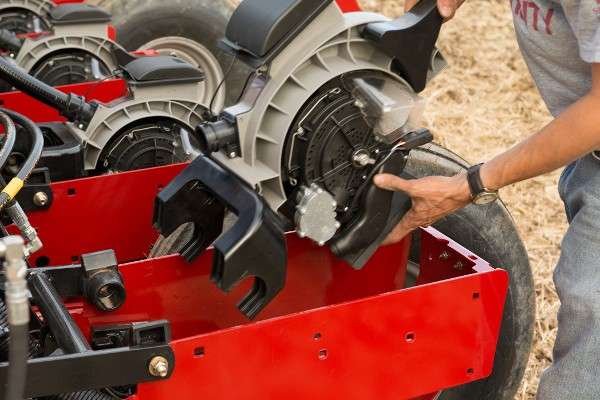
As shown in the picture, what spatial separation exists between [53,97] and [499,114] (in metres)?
3.13

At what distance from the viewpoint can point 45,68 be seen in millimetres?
3625

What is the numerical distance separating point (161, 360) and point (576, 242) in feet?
3.01

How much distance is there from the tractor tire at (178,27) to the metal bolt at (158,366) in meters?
2.46

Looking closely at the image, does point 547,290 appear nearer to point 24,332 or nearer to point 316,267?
point 316,267

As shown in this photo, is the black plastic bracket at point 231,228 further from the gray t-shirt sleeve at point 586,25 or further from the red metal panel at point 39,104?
the red metal panel at point 39,104

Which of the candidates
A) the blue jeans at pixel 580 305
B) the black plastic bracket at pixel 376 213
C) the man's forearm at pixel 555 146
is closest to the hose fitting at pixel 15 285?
the black plastic bracket at pixel 376 213

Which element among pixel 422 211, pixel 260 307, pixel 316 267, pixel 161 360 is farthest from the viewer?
pixel 316 267

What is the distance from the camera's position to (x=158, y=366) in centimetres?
184

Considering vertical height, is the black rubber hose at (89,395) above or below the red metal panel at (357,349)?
above

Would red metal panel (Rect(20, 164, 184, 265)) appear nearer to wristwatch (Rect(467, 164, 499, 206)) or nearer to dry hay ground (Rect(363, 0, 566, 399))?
wristwatch (Rect(467, 164, 499, 206))

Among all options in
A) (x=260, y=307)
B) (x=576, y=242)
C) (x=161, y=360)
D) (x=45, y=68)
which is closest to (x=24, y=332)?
(x=161, y=360)

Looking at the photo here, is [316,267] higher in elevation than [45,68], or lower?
lower

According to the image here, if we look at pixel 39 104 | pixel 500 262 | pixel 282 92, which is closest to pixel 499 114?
pixel 39 104

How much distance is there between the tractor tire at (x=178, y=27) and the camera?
14.0 feet
